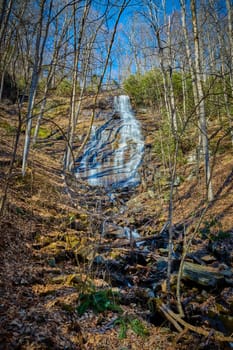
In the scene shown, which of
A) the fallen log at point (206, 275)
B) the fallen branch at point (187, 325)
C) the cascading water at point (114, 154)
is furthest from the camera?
the cascading water at point (114, 154)

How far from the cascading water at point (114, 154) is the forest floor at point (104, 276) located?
496 centimetres

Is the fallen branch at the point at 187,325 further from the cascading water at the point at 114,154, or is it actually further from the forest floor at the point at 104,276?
the cascading water at the point at 114,154

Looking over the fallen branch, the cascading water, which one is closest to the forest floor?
the fallen branch

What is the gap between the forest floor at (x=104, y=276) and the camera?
9.25 feet

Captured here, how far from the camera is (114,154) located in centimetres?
1639

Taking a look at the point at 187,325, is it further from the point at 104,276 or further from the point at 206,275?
the point at 206,275

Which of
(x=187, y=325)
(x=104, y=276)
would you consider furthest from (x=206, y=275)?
(x=104, y=276)

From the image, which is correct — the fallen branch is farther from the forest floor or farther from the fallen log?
the fallen log

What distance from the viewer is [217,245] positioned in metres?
6.00

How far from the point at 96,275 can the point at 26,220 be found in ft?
6.92

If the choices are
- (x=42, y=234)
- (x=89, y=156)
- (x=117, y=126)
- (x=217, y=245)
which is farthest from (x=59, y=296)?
(x=117, y=126)

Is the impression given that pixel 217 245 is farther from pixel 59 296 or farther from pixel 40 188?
pixel 40 188

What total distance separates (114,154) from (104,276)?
1276 centimetres

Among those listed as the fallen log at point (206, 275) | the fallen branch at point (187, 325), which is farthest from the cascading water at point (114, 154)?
the fallen branch at point (187, 325)
